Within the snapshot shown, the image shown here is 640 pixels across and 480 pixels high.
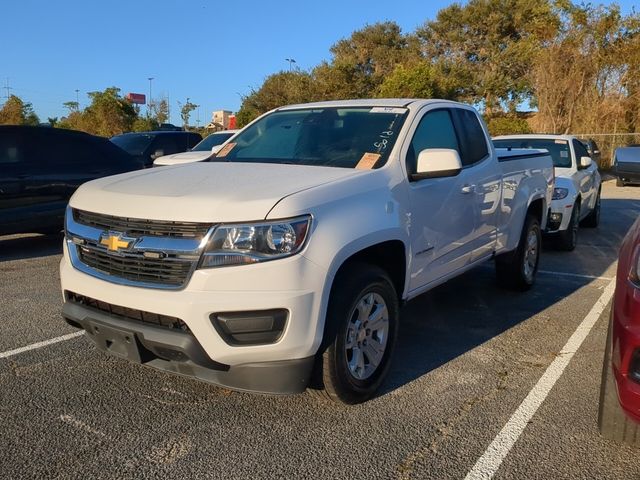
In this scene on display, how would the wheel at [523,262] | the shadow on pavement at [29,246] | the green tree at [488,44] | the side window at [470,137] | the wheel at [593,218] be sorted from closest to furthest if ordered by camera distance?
the side window at [470,137] → the wheel at [523,262] → the shadow on pavement at [29,246] → the wheel at [593,218] → the green tree at [488,44]

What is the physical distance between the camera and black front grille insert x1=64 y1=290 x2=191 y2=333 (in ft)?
9.57

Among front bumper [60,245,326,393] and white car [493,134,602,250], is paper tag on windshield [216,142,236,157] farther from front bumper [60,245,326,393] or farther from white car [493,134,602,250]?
white car [493,134,602,250]

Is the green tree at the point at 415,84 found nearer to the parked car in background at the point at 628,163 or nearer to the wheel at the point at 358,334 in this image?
the parked car in background at the point at 628,163

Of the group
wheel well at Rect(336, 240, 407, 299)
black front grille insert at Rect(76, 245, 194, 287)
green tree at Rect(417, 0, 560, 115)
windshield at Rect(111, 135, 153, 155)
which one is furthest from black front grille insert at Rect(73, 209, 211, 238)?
green tree at Rect(417, 0, 560, 115)

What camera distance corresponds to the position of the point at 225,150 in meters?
4.63

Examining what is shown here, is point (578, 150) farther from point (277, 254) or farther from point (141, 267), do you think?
point (141, 267)

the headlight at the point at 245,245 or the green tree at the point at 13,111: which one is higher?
the green tree at the point at 13,111

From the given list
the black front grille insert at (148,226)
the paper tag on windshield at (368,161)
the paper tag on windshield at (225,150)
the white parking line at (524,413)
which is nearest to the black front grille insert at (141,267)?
the black front grille insert at (148,226)

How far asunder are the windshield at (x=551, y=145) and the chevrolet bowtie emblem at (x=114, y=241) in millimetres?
7406

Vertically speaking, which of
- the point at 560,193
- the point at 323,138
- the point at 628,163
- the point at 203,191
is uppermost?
the point at 323,138

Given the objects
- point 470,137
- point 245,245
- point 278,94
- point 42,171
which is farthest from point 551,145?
point 278,94

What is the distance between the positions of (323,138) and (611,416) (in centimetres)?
252

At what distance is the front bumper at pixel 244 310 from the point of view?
2.81 metres

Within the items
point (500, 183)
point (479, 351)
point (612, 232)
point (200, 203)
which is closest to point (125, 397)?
point (200, 203)
